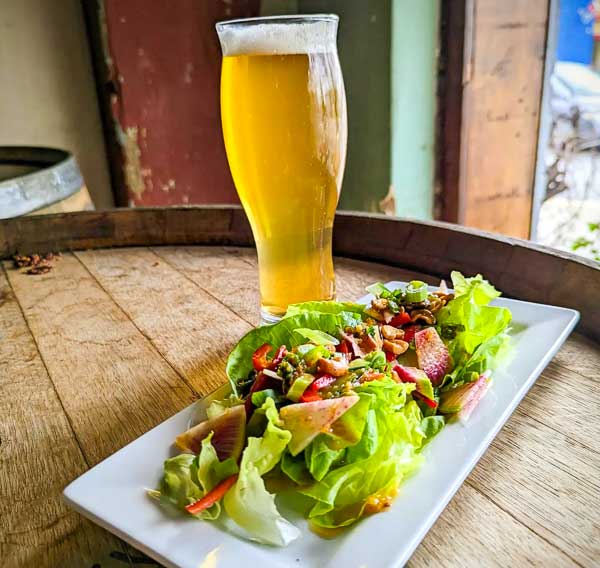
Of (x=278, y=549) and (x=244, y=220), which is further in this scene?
(x=244, y=220)

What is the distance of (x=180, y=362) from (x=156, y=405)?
0.32ft

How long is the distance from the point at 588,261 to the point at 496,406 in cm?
30

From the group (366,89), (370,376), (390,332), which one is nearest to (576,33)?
(366,89)

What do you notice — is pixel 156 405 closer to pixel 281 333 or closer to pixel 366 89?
pixel 281 333

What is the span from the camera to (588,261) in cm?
72

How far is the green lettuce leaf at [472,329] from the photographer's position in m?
0.57

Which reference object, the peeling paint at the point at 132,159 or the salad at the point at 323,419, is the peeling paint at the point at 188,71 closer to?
the peeling paint at the point at 132,159

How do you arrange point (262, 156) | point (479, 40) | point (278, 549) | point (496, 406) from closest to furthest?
point (278, 549)
point (496, 406)
point (262, 156)
point (479, 40)

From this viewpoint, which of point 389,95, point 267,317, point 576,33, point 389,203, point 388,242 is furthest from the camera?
point 576,33

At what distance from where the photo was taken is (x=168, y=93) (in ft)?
6.78

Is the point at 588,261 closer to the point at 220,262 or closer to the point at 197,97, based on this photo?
the point at 220,262

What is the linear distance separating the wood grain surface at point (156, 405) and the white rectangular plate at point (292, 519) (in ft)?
0.10

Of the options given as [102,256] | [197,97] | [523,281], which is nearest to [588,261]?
[523,281]

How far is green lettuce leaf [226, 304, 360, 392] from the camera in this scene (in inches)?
23.0
